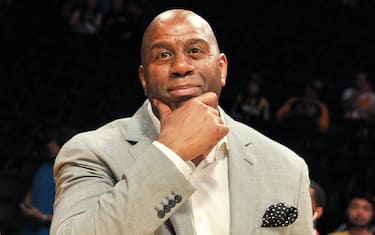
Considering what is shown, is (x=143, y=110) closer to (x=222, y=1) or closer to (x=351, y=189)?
(x=351, y=189)

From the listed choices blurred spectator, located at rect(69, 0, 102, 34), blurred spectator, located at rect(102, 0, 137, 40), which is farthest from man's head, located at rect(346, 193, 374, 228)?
blurred spectator, located at rect(69, 0, 102, 34)

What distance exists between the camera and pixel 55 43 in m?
11.1

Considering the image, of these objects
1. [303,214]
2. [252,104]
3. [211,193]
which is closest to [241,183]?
[211,193]

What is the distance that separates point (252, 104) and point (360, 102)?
152 cm

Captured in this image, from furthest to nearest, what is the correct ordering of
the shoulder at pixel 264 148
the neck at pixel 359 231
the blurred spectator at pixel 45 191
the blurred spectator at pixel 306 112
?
1. the blurred spectator at pixel 306 112
2. the blurred spectator at pixel 45 191
3. the neck at pixel 359 231
4. the shoulder at pixel 264 148

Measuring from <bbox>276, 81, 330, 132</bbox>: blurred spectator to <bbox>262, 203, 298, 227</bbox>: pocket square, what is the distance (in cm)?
798

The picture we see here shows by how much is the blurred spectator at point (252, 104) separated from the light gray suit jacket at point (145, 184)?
295 inches

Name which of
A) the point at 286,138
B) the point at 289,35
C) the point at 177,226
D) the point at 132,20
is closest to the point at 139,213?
the point at 177,226

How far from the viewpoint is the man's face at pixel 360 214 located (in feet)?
20.2

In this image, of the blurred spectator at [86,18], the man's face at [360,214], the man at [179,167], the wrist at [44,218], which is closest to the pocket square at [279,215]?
the man at [179,167]

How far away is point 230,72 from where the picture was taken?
1184cm

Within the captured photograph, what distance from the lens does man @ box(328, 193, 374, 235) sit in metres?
6.13

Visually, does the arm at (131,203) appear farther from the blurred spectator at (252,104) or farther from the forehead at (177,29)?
the blurred spectator at (252,104)

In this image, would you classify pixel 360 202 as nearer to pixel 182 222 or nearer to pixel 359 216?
pixel 359 216
